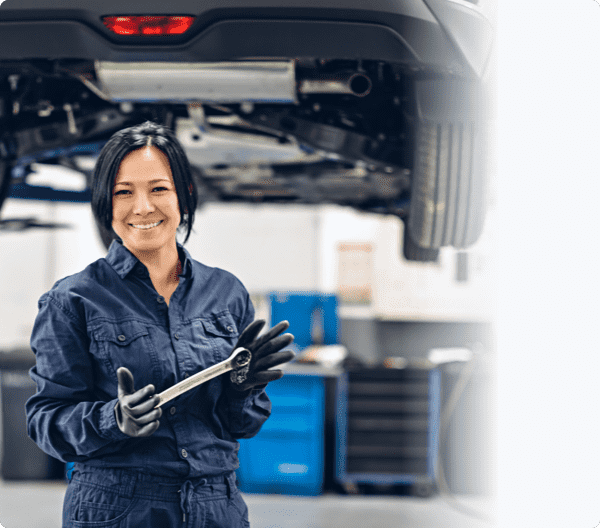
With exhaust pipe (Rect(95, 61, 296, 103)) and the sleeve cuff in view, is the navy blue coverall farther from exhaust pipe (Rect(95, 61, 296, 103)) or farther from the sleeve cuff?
exhaust pipe (Rect(95, 61, 296, 103))

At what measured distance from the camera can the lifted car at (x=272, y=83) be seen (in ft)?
3.72

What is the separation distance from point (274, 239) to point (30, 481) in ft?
7.42

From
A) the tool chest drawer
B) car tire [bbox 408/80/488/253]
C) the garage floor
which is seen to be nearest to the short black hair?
car tire [bbox 408/80/488/253]

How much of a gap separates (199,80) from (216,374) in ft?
2.16

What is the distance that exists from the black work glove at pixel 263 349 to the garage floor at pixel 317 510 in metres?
2.10

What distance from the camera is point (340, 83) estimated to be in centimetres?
141

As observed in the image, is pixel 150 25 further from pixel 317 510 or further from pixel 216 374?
pixel 317 510

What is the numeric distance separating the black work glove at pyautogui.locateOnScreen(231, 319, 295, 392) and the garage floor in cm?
210


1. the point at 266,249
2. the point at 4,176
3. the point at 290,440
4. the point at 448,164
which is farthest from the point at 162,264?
the point at 266,249

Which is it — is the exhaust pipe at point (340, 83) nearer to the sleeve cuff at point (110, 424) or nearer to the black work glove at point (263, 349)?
the black work glove at point (263, 349)

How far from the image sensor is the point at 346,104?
165 cm

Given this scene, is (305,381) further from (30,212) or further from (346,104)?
(30,212)

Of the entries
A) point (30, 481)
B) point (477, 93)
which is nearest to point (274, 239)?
point (30, 481)

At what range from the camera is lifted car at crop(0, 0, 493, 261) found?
44.6 inches
